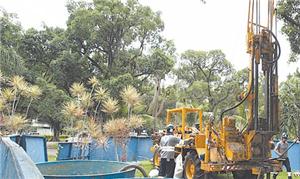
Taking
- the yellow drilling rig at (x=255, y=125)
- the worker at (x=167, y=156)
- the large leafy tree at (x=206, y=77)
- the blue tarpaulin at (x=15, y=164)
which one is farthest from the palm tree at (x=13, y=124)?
the large leafy tree at (x=206, y=77)

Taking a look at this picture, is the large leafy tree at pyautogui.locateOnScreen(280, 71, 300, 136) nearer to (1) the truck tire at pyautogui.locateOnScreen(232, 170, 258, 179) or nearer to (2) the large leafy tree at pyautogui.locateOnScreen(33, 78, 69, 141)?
(1) the truck tire at pyautogui.locateOnScreen(232, 170, 258, 179)

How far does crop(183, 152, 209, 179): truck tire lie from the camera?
31.7 ft

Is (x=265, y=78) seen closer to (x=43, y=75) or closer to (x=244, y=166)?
(x=244, y=166)

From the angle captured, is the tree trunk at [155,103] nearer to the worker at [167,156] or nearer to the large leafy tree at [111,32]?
the large leafy tree at [111,32]

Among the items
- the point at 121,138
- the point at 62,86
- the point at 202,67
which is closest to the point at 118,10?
the point at 62,86

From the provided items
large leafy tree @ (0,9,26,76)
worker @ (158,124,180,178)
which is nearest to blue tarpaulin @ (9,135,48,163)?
worker @ (158,124,180,178)

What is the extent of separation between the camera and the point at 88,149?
15.1 meters

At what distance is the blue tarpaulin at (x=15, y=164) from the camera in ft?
12.5

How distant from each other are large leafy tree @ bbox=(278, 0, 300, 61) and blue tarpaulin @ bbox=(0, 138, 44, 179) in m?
13.0

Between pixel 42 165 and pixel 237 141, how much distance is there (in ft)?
14.8

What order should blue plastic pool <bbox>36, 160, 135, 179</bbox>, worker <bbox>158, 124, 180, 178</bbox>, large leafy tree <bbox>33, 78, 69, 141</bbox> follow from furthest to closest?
large leafy tree <bbox>33, 78, 69, 141</bbox>, worker <bbox>158, 124, 180, 178</bbox>, blue plastic pool <bbox>36, 160, 135, 179</bbox>

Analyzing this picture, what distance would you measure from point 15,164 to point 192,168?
6.76 metres

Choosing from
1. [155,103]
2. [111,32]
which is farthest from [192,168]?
[155,103]

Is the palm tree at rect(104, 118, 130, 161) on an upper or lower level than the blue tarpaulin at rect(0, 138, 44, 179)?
lower
